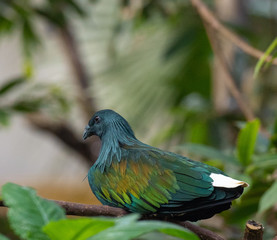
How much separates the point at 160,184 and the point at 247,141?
596mm

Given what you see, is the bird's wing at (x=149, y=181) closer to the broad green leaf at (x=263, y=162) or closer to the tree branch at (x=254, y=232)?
the tree branch at (x=254, y=232)

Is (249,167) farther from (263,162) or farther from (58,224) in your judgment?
(58,224)

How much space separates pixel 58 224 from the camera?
727mm

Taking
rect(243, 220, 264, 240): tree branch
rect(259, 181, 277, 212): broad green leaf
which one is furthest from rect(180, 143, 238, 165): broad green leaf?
rect(243, 220, 264, 240): tree branch

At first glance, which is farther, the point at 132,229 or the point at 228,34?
the point at 228,34

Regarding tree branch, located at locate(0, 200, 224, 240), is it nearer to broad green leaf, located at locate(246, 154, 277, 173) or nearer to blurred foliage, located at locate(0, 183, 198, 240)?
blurred foliage, located at locate(0, 183, 198, 240)

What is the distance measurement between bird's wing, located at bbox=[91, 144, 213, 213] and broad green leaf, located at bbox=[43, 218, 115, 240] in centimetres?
43

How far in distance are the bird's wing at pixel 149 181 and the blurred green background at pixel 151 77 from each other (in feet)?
2.01

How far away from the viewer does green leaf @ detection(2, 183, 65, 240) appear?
79 cm

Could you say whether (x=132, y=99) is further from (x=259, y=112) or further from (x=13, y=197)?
(x=13, y=197)

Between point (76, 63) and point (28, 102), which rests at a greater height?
point (76, 63)

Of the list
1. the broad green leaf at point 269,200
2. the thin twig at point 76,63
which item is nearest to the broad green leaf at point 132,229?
the broad green leaf at point 269,200

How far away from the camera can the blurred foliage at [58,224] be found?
69 cm

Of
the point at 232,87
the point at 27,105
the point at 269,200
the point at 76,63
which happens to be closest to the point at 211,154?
the point at 269,200
